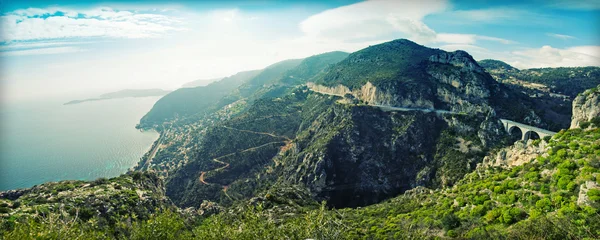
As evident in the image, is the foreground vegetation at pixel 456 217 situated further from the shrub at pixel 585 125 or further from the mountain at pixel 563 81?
the mountain at pixel 563 81

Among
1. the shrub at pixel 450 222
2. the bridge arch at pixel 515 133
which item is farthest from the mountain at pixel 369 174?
the bridge arch at pixel 515 133

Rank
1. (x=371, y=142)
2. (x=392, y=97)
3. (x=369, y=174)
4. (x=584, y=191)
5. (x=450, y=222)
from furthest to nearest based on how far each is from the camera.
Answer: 1. (x=392, y=97)
2. (x=371, y=142)
3. (x=369, y=174)
4. (x=450, y=222)
5. (x=584, y=191)

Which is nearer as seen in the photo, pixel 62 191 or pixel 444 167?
pixel 62 191

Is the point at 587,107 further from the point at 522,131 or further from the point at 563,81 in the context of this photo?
the point at 563,81

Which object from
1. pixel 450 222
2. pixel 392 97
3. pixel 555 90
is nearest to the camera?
pixel 450 222

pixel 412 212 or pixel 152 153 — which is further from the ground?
pixel 412 212

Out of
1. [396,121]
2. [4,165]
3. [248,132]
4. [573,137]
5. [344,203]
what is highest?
[573,137]

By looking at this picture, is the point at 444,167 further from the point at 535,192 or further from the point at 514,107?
the point at 535,192

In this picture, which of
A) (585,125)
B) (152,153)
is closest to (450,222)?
(585,125)

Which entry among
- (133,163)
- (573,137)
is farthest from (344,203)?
(133,163)
